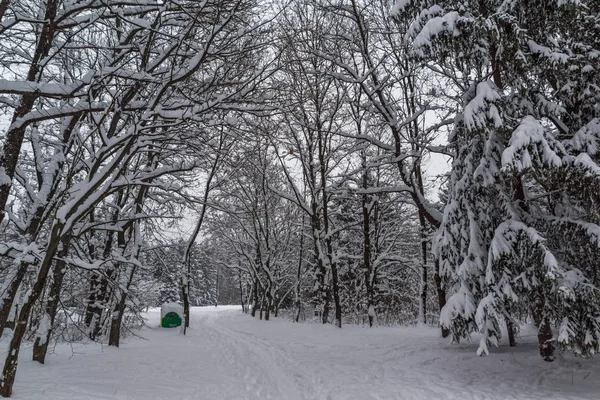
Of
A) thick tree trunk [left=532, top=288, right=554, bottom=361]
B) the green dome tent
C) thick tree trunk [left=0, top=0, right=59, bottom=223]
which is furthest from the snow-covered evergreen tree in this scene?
the green dome tent

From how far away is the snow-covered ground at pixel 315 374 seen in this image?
17.8 ft

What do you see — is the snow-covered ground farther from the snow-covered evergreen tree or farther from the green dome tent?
the green dome tent

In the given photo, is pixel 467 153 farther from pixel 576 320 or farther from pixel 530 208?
pixel 576 320

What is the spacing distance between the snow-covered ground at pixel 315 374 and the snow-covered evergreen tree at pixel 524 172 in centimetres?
65

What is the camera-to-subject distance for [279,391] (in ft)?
19.9

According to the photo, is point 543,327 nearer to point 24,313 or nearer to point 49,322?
point 24,313

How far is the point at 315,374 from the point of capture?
23.3 feet

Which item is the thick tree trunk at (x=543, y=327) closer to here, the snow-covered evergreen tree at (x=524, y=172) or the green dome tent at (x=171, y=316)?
the snow-covered evergreen tree at (x=524, y=172)

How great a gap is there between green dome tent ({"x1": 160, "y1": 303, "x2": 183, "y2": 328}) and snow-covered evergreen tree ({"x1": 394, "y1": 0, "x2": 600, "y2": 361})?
14563mm

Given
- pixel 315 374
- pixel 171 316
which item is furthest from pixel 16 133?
pixel 171 316

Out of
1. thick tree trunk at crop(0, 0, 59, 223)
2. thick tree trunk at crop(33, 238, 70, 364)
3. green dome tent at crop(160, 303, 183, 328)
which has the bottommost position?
green dome tent at crop(160, 303, 183, 328)

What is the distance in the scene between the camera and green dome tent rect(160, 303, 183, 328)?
701 inches

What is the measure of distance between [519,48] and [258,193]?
58.1ft

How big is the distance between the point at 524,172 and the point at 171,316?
1668 centimetres
